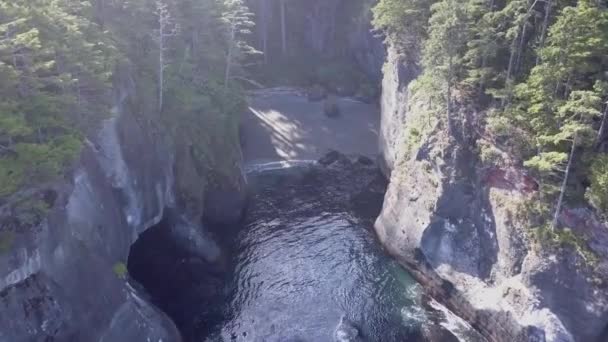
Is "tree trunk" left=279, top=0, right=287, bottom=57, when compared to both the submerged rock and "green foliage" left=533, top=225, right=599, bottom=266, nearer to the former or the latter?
the submerged rock

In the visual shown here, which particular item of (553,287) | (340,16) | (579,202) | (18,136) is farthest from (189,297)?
(340,16)

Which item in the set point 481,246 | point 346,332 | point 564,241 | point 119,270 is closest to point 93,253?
point 119,270

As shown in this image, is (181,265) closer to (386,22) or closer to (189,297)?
(189,297)

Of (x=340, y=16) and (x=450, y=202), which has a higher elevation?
(x=340, y=16)

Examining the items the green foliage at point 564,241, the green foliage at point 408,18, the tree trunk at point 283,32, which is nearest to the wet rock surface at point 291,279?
the green foliage at point 564,241

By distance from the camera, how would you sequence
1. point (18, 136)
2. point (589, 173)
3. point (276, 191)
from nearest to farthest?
point (18, 136) → point (589, 173) → point (276, 191)

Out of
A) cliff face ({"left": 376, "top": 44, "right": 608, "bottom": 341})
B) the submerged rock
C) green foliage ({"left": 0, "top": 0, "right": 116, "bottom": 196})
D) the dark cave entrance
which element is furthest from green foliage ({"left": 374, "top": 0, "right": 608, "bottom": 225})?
green foliage ({"left": 0, "top": 0, "right": 116, "bottom": 196})

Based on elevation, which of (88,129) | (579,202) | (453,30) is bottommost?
(579,202)

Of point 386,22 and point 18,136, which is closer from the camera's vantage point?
point 18,136
